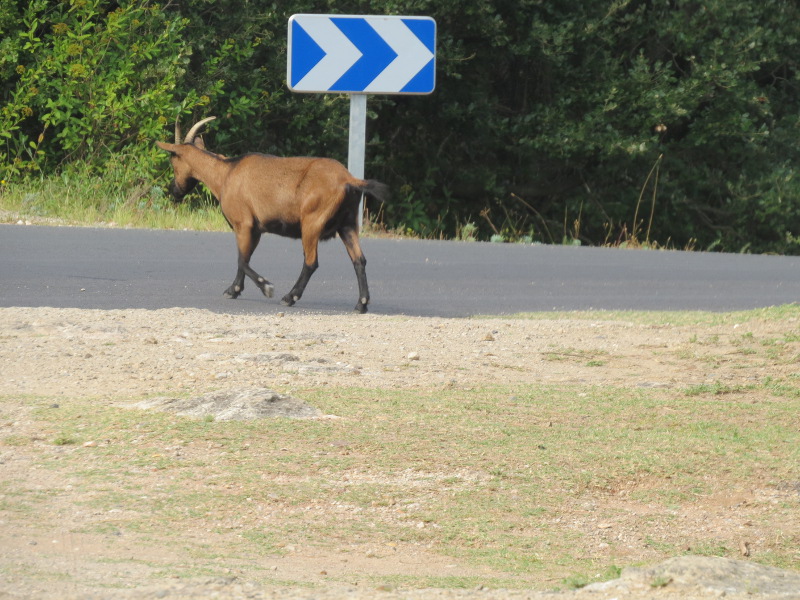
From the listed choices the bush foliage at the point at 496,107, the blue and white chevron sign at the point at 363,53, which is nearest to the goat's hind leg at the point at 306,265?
the blue and white chevron sign at the point at 363,53

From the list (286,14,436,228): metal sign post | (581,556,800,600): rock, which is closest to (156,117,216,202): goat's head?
(286,14,436,228): metal sign post

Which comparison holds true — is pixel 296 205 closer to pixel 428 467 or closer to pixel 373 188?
pixel 373 188

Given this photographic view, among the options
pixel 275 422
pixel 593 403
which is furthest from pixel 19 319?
pixel 593 403

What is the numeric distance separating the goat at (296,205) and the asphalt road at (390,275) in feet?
1.17

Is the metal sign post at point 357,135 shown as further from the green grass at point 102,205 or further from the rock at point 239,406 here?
the rock at point 239,406

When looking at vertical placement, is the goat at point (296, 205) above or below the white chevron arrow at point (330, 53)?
below

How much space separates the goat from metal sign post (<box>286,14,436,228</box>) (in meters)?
3.14

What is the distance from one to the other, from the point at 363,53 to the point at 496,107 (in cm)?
1006

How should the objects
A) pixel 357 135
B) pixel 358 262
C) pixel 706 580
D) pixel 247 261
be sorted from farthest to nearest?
pixel 357 135 → pixel 247 261 → pixel 358 262 → pixel 706 580

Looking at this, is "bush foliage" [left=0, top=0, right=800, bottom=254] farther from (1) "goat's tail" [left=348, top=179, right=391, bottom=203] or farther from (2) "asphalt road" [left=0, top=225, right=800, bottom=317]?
(1) "goat's tail" [left=348, top=179, right=391, bottom=203]

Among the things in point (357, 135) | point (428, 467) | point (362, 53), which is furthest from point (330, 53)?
point (428, 467)

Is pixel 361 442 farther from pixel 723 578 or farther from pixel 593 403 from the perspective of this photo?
pixel 723 578

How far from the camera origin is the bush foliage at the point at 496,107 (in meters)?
18.4

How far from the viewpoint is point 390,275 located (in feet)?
42.0
